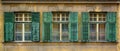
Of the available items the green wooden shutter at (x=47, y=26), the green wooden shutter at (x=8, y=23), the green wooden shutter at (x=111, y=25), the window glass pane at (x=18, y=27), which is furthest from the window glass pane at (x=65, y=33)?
the green wooden shutter at (x=8, y=23)

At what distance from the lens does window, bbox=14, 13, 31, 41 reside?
23.1 metres

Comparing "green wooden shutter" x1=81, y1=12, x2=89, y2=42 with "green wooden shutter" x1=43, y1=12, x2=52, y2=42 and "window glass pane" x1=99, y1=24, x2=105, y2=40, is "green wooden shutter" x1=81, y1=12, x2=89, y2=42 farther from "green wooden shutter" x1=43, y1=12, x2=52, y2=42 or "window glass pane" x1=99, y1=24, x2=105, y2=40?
"green wooden shutter" x1=43, y1=12, x2=52, y2=42

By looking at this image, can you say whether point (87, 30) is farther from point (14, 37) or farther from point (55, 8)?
point (14, 37)

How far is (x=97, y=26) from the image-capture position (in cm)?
2336

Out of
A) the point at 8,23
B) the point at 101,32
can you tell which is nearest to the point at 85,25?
the point at 101,32

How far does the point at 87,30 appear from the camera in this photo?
75.8 ft

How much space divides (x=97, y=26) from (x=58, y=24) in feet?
7.68

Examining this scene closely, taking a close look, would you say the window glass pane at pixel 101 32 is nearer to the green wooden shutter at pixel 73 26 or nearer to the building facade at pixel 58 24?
the building facade at pixel 58 24

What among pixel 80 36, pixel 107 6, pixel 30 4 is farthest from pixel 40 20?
pixel 107 6

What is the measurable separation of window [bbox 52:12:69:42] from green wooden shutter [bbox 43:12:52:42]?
297 millimetres

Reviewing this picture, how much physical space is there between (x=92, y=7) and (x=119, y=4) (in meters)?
1.60

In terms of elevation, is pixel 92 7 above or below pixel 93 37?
above

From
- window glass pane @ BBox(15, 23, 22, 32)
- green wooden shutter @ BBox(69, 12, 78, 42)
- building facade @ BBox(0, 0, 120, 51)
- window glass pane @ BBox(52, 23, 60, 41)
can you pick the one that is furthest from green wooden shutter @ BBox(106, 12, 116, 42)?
window glass pane @ BBox(15, 23, 22, 32)

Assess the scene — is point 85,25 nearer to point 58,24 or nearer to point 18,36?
point 58,24
